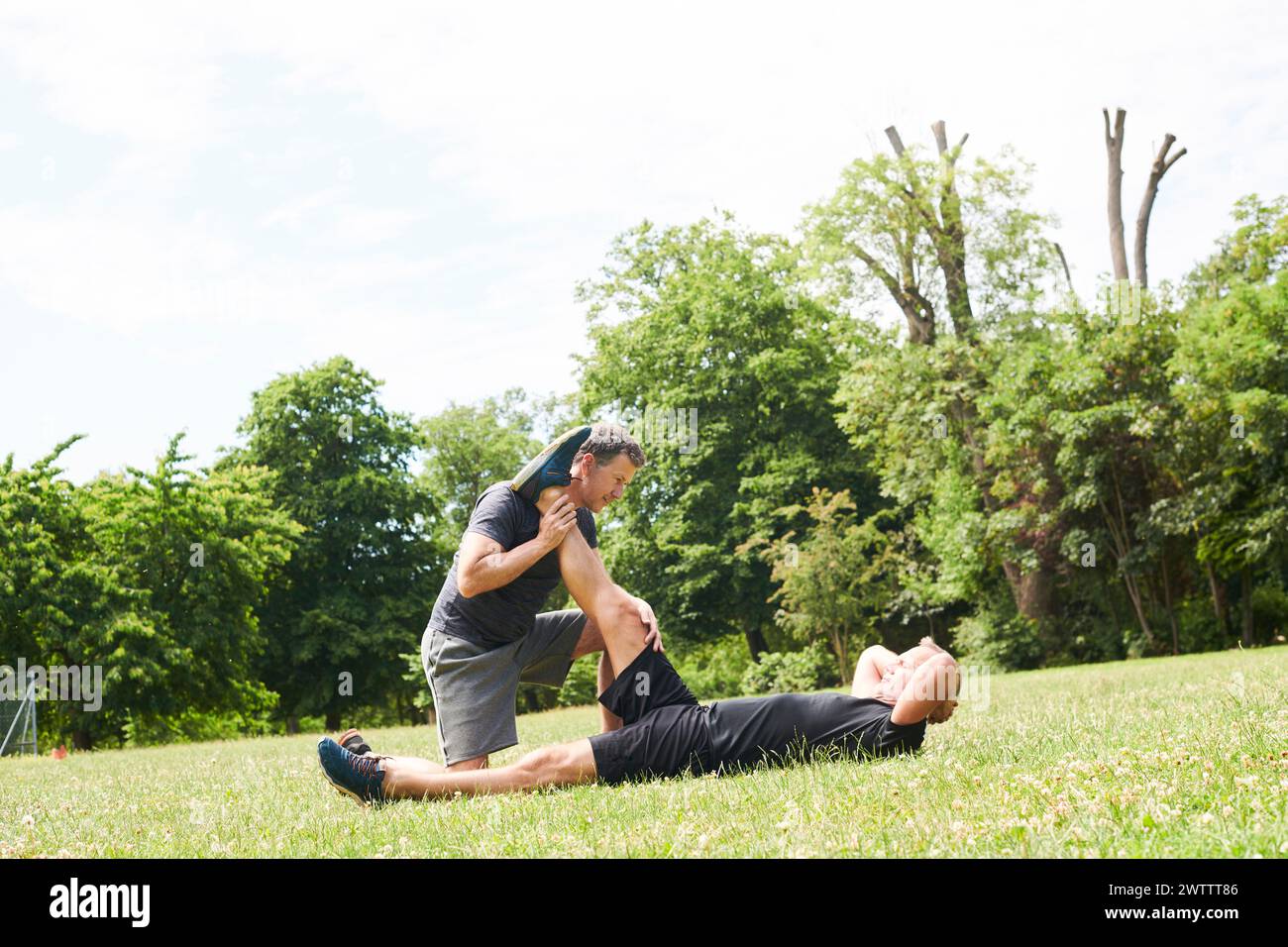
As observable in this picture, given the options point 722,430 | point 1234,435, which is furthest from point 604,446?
point 722,430

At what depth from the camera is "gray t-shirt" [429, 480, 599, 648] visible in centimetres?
559

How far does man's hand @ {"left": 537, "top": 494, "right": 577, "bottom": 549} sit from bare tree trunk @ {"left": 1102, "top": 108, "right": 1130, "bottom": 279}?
2981 cm

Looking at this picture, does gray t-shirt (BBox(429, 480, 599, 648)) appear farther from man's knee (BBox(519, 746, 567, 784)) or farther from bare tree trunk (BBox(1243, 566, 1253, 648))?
bare tree trunk (BBox(1243, 566, 1253, 648))

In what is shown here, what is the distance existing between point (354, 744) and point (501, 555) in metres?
1.19

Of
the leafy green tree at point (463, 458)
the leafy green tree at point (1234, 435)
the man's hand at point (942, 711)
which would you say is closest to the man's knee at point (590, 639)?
the man's hand at point (942, 711)

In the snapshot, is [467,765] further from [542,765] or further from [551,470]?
[551,470]

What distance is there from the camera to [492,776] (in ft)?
16.7

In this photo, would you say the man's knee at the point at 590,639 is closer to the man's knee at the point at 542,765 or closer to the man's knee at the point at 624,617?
the man's knee at the point at 624,617

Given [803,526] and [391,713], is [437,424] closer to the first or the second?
[391,713]

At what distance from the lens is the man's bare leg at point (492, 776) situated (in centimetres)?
503

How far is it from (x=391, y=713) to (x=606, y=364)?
1782 cm

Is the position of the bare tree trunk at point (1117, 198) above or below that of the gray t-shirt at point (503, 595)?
above

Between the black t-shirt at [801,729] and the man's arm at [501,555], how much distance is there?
117 cm
